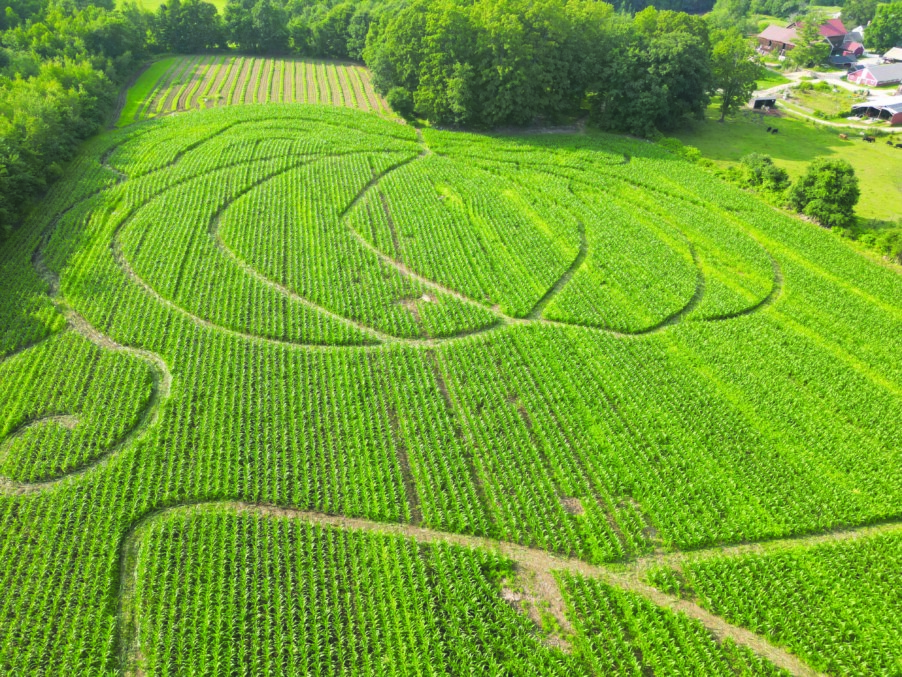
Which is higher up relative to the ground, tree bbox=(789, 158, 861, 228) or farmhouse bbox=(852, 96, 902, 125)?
farmhouse bbox=(852, 96, 902, 125)

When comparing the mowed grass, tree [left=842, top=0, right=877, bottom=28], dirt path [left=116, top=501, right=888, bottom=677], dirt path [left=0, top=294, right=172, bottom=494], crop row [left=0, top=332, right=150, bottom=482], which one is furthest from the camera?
tree [left=842, top=0, right=877, bottom=28]

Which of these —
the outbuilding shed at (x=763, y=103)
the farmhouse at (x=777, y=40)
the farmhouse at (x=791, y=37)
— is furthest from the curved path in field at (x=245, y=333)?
the farmhouse at (x=791, y=37)

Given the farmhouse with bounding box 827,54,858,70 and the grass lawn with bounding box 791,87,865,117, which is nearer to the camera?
the grass lawn with bounding box 791,87,865,117

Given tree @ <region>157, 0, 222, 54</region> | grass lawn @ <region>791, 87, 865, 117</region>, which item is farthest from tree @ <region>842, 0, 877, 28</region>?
tree @ <region>157, 0, 222, 54</region>

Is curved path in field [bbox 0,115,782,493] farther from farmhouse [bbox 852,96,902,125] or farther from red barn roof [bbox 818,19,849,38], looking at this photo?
red barn roof [bbox 818,19,849,38]

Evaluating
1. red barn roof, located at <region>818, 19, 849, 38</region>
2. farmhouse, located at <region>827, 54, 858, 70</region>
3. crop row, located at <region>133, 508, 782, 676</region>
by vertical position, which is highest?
red barn roof, located at <region>818, 19, 849, 38</region>

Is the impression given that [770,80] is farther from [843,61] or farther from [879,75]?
[843,61]

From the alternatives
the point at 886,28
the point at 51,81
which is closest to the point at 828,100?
the point at 886,28
